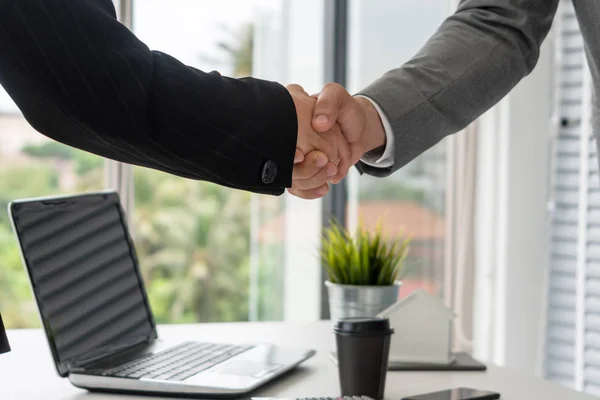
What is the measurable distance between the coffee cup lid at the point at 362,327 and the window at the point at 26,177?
634 cm

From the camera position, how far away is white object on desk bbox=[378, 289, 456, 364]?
1.32m

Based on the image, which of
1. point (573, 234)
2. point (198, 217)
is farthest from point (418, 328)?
point (198, 217)

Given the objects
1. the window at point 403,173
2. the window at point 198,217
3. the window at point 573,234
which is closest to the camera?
the window at point 573,234

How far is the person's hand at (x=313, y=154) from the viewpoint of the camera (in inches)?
51.3

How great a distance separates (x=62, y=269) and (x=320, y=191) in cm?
43

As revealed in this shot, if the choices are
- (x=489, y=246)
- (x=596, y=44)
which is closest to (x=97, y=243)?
(x=596, y=44)

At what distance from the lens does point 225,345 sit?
139 cm

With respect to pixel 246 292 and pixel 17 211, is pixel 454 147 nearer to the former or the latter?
pixel 17 211

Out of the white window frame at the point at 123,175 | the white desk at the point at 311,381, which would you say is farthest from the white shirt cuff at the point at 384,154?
the white window frame at the point at 123,175

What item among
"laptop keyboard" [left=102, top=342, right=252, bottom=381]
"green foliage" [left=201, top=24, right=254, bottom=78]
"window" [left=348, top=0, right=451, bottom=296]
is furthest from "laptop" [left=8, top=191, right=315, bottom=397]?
"green foliage" [left=201, top=24, right=254, bottom=78]

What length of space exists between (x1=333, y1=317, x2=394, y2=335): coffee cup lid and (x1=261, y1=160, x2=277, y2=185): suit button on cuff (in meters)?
0.22

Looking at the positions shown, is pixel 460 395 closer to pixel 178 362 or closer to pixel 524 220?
pixel 178 362

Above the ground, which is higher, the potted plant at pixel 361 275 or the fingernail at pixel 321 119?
the fingernail at pixel 321 119

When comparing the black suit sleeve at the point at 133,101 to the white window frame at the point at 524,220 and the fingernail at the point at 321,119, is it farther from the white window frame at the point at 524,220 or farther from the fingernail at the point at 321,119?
the white window frame at the point at 524,220
